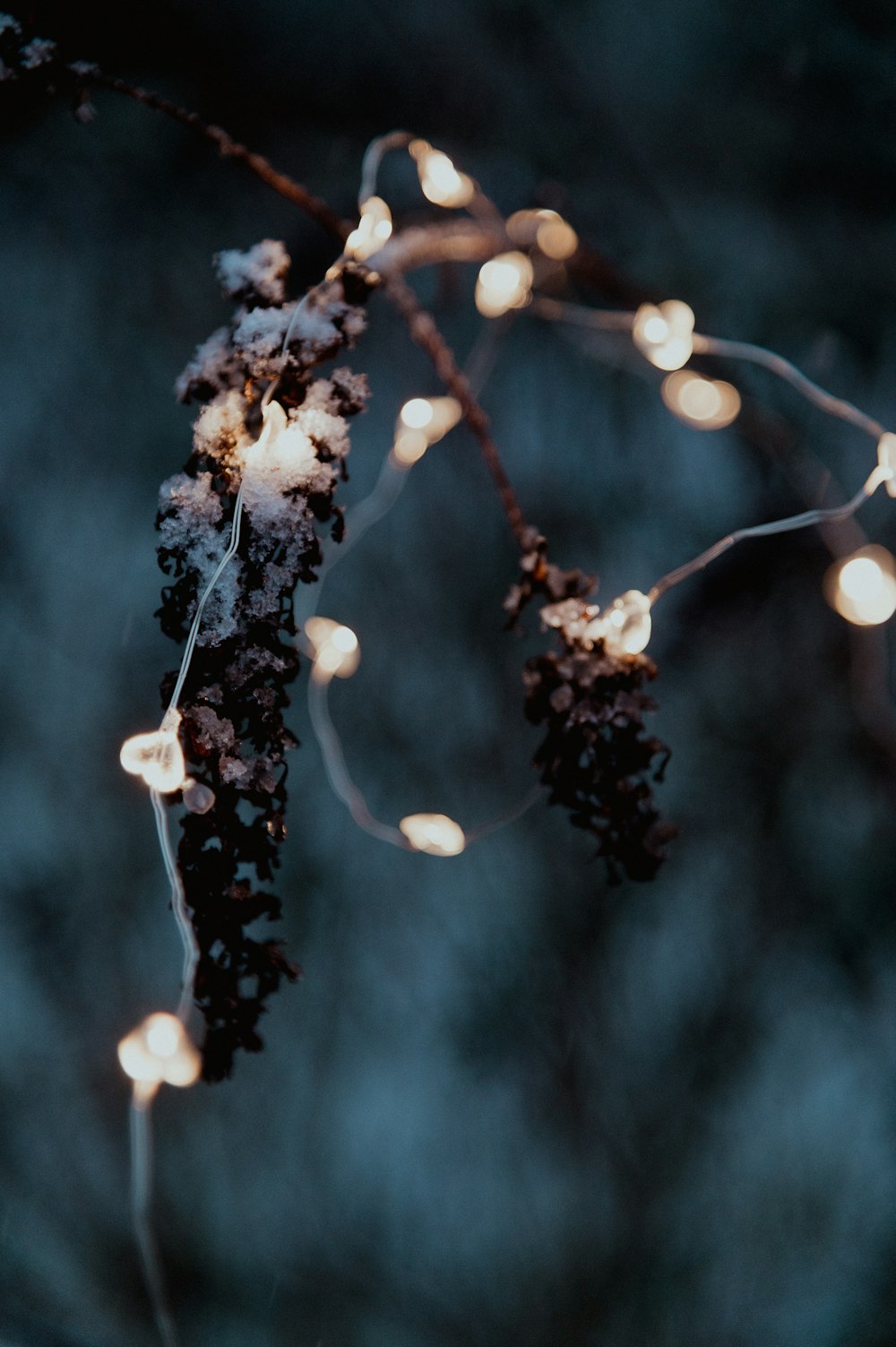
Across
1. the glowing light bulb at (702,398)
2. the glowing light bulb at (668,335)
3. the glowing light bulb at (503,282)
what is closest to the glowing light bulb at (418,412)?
the glowing light bulb at (503,282)

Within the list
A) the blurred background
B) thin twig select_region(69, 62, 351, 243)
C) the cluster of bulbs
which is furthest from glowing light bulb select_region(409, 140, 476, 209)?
the blurred background

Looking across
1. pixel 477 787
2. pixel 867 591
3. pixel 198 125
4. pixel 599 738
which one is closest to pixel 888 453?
pixel 867 591

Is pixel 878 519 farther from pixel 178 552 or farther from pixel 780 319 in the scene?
pixel 178 552

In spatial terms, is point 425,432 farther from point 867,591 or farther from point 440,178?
point 867,591

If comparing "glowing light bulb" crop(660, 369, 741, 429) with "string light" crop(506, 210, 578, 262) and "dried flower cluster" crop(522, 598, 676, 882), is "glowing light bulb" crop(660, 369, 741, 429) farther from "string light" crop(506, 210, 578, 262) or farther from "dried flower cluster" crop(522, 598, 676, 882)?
"dried flower cluster" crop(522, 598, 676, 882)

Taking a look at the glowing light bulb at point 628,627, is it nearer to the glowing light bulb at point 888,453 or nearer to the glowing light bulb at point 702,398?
the glowing light bulb at point 888,453

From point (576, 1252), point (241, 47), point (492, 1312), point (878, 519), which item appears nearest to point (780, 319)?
point (878, 519)
